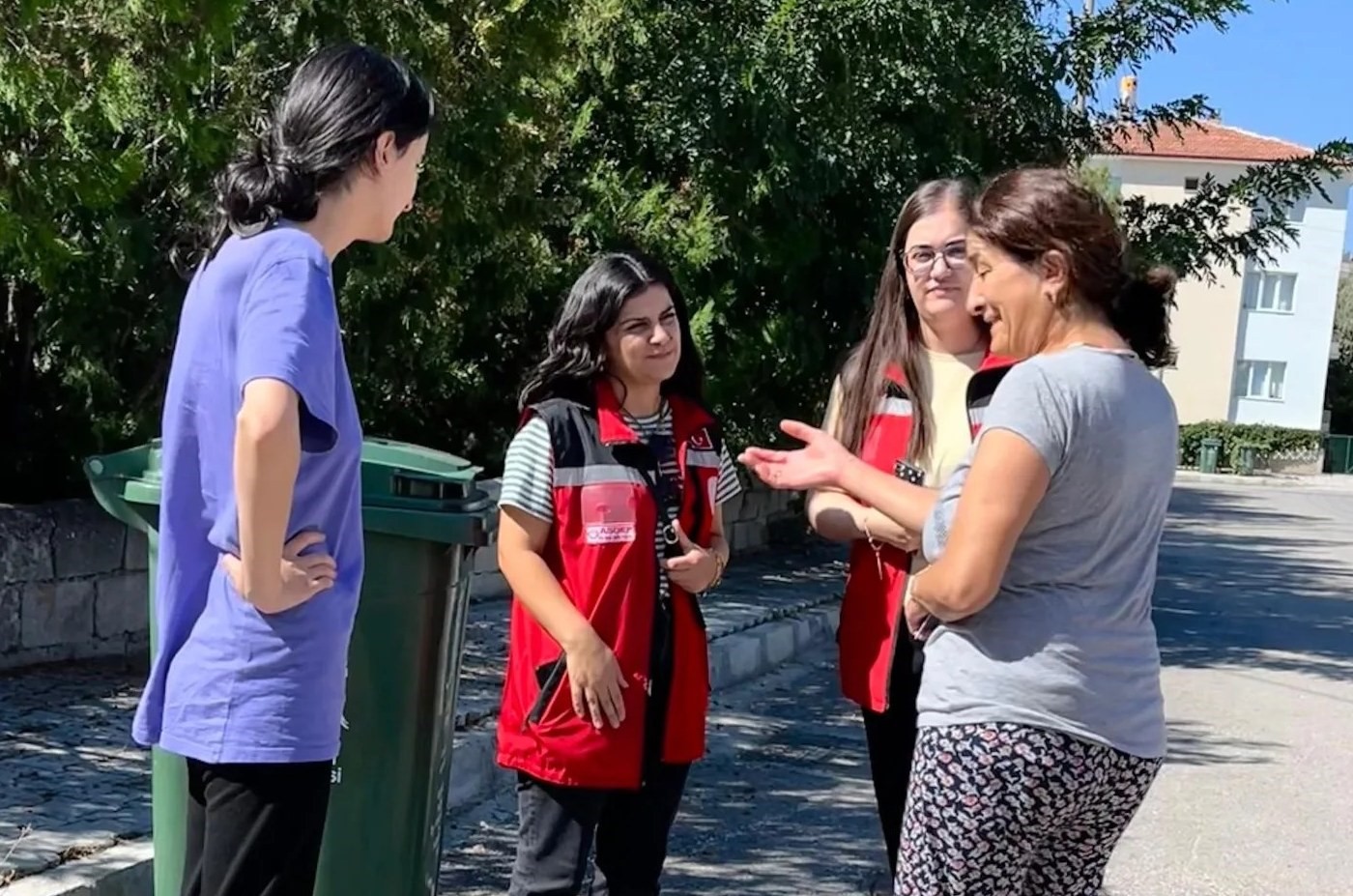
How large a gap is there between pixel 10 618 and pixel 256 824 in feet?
15.3

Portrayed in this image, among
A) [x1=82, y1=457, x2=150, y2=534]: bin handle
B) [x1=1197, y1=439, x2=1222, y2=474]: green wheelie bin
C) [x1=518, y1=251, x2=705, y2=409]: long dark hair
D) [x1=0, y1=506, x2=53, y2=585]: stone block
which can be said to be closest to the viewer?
[x1=518, y1=251, x2=705, y2=409]: long dark hair

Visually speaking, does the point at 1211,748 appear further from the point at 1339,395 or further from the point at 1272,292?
the point at 1339,395

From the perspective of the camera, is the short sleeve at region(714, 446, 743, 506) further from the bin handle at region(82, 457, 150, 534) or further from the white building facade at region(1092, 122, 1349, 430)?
the white building facade at region(1092, 122, 1349, 430)

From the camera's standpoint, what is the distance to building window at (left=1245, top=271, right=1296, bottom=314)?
54.3m

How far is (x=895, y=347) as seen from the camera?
3.62 meters

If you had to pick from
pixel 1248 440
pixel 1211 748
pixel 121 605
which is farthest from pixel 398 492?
pixel 1248 440

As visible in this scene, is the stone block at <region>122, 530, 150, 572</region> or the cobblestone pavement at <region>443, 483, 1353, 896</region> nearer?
the cobblestone pavement at <region>443, 483, 1353, 896</region>

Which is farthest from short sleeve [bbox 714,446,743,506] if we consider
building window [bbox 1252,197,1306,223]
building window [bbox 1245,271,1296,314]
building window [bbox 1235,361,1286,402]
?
building window [bbox 1245,271,1296,314]

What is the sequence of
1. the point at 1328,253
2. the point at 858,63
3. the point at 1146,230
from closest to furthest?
the point at 858,63, the point at 1146,230, the point at 1328,253

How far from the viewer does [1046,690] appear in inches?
93.3

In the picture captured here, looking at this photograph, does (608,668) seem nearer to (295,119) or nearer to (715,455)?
(715,455)

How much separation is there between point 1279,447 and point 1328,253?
373 inches

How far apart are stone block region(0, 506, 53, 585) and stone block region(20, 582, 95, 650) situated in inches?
3.1

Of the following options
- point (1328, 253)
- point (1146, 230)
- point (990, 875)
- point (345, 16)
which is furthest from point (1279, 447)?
point (990, 875)
